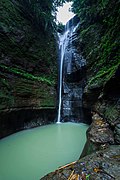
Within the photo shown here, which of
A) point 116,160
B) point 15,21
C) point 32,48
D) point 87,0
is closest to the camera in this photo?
point 116,160

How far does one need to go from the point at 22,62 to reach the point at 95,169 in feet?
17.9

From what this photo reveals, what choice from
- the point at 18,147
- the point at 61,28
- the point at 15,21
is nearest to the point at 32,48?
the point at 15,21

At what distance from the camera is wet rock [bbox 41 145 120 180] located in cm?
104

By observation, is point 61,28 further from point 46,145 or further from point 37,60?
point 46,145

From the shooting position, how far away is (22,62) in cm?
562

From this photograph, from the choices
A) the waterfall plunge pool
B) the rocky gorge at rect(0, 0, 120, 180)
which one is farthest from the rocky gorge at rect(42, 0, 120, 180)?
the waterfall plunge pool

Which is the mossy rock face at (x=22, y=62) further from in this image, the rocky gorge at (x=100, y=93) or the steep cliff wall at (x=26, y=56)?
the rocky gorge at (x=100, y=93)

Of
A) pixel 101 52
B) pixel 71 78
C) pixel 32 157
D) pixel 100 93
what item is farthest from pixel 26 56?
pixel 32 157

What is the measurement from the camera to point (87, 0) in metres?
8.16

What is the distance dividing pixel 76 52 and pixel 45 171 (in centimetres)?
763

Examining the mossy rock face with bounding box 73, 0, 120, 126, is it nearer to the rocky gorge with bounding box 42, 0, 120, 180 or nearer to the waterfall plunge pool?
the rocky gorge with bounding box 42, 0, 120, 180

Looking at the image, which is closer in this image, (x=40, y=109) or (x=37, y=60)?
(x=40, y=109)

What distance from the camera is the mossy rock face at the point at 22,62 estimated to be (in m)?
4.41

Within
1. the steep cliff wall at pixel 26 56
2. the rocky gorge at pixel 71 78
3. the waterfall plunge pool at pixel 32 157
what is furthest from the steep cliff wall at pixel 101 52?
the steep cliff wall at pixel 26 56
